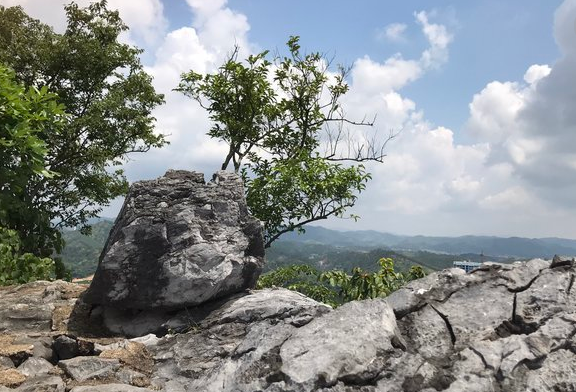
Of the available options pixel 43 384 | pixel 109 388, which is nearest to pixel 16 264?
pixel 43 384

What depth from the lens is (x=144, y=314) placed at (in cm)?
1116

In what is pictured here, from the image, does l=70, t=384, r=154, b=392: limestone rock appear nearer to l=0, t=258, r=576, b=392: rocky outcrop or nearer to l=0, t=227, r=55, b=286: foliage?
l=0, t=258, r=576, b=392: rocky outcrop

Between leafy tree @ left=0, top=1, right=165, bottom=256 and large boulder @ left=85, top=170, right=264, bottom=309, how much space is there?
14738 millimetres

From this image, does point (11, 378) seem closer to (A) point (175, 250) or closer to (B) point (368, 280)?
(A) point (175, 250)

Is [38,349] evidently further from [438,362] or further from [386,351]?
[438,362]

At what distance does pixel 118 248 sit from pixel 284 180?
800 centimetres

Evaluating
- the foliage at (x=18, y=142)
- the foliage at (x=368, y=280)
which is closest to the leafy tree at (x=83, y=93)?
the foliage at (x=18, y=142)

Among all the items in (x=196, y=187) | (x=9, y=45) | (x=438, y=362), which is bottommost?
(x=438, y=362)

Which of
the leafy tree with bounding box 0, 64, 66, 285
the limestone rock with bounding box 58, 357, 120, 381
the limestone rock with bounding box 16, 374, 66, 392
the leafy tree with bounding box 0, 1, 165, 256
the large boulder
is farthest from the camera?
the leafy tree with bounding box 0, 1, 165, 256

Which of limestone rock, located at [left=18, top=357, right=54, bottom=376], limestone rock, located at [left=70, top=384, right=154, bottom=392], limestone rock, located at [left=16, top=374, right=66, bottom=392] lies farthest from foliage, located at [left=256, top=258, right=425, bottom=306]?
limestone rock, located at [left=16, top=374, right=66, bottom=392]

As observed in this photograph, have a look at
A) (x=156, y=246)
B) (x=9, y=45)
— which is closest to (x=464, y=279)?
(x=156, y=246)

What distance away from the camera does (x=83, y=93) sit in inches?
1067

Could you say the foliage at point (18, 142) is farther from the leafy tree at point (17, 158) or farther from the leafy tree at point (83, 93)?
the leafy tree at point (83, 93)

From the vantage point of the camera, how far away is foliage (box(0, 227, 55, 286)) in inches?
540
